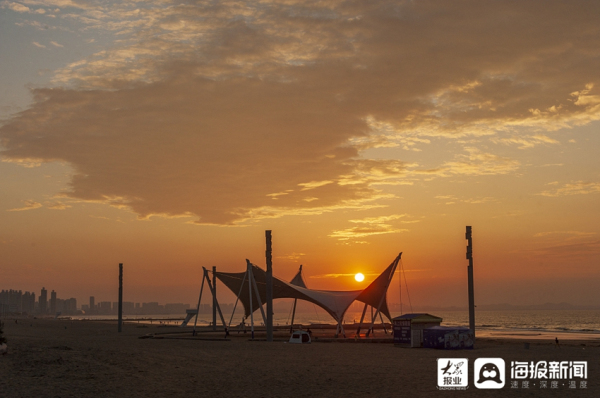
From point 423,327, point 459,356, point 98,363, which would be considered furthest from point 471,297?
point 98,363

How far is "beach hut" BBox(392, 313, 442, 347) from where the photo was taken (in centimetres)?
3544

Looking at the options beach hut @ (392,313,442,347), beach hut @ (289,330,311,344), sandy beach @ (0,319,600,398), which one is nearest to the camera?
sandy beach @ (0,319,600,398)

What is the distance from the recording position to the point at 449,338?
110 ft

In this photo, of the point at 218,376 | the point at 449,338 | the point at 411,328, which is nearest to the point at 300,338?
the point at 411,328

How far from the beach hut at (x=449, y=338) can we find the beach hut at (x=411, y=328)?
90 centimetres

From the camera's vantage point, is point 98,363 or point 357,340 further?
point 357,340

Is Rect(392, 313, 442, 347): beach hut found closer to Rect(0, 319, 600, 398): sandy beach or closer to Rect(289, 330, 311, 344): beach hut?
Rect(289, 330, 311, 344): beach hut

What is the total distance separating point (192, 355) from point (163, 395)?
1078cm

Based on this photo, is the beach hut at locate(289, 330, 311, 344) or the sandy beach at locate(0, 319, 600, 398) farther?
the beach hut at locate(289, 330, 311, 344)

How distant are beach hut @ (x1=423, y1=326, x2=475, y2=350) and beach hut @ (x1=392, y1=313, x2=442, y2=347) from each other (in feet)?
2.96

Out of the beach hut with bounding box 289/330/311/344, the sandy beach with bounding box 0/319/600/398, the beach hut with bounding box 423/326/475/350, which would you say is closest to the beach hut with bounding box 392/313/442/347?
the beach hut with bounding box 423/326/475/350

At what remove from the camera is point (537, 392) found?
1800 centimetres

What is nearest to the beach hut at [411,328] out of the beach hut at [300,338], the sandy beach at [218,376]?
the beach hut at [300,338]

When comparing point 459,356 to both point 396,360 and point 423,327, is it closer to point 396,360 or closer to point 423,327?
point 396,360
